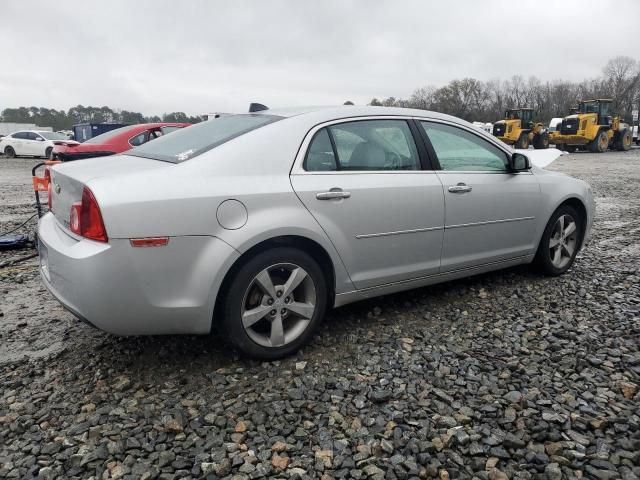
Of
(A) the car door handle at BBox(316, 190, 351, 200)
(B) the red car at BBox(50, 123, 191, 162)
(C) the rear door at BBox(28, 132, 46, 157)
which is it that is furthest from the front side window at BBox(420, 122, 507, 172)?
(C) the rear door at BBox(28, 132, 46, 157)

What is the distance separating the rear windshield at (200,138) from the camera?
2969 millimetres

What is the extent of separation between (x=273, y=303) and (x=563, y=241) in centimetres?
298

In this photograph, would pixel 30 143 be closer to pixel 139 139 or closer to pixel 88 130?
pixel 88 130

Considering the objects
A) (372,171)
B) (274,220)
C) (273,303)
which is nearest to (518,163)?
(372,171)

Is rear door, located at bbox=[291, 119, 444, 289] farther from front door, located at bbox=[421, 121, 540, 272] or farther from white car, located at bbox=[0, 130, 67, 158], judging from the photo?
white car, located at bbox=[0, 130, 67, 158]

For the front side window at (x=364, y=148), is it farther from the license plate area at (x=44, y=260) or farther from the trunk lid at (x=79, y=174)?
the license plate area at (x=44, y=260)

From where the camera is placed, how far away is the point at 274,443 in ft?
7.45

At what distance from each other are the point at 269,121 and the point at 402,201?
100cm

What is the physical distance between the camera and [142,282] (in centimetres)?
253

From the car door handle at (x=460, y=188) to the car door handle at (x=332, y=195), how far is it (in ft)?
3.05

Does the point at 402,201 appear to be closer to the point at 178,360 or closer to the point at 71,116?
the point at 178,360

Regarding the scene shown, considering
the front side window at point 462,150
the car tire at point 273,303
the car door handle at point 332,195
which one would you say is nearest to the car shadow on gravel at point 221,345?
the car tire at point 273,303

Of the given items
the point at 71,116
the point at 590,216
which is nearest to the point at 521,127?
the point at 590,216

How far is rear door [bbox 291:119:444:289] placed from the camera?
3.05 metres
